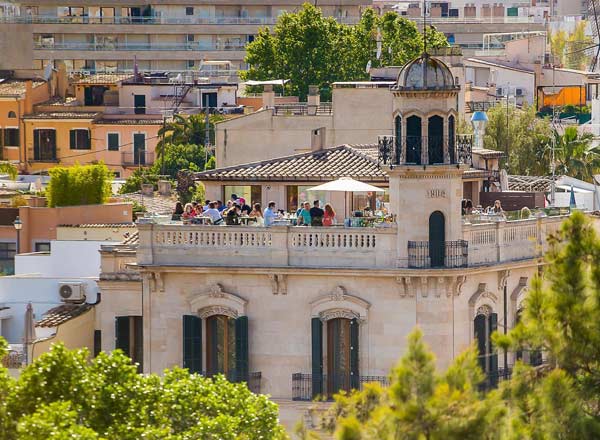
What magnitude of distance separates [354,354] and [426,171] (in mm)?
3933

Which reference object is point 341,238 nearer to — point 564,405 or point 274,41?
point 564,405

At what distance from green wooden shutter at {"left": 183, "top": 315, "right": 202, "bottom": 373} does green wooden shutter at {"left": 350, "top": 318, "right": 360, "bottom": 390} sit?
317cm

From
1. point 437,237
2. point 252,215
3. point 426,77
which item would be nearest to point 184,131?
point 252,215

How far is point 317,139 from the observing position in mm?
81438

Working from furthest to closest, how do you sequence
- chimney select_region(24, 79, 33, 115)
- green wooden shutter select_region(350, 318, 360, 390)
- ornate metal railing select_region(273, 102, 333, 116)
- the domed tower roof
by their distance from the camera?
chimney select_region(24, 79, 33, 115) → ornate metal railing select_region(273, 102, 333, 116) → green wooden shutter select_region(350, 318, 360, 390) → the domed tower roof

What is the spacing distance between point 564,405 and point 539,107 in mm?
92798

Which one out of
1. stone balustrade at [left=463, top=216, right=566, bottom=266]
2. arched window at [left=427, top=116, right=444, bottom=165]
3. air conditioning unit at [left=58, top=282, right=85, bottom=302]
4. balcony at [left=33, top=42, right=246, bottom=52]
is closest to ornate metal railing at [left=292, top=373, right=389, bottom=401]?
stone balustrade at [left=463, top=216, right=566, bottom=266]

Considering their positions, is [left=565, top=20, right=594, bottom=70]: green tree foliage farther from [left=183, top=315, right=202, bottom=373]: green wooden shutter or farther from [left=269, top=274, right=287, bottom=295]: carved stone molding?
[left=269, top=274, right=287, bottom=295]: carved stone molding

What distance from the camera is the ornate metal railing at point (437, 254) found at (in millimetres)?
62562

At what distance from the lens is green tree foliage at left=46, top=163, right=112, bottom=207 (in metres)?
85.2

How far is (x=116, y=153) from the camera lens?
130 meters

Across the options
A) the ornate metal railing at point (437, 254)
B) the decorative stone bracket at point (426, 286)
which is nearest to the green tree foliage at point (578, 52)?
the ornate metal railing at point (437, 254)

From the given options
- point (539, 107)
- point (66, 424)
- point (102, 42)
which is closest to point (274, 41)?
point (539, 107)

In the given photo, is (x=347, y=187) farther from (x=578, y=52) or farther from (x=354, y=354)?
(x=578, y=52)
